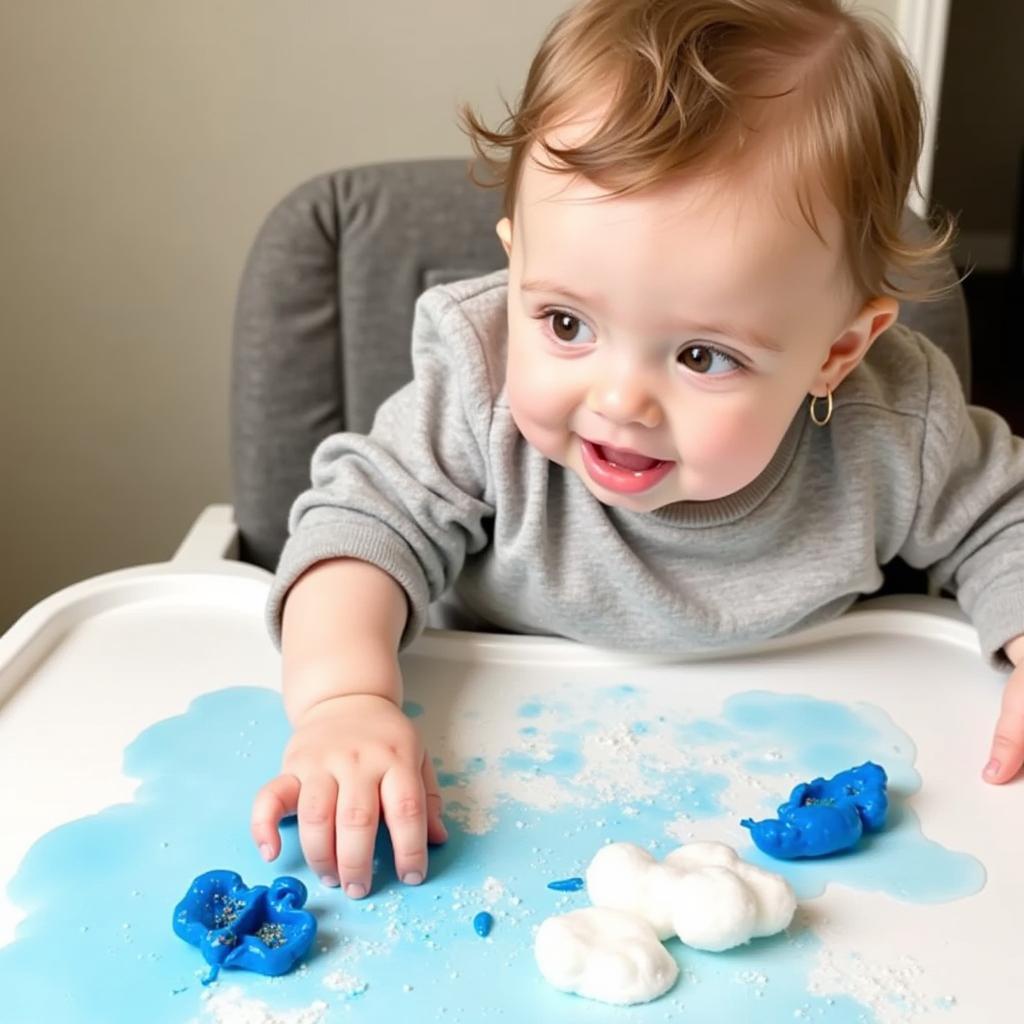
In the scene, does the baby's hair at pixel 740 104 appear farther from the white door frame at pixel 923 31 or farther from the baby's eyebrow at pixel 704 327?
the white door frame at pixel 923 31

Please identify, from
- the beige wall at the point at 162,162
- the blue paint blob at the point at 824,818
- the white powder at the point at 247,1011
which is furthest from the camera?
the beige wall at the point at 162,162

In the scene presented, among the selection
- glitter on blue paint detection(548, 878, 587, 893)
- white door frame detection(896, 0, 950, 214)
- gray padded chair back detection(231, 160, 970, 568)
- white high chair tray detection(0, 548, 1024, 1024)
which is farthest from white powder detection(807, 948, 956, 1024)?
white door frame detection(896, 0, 950, 214)

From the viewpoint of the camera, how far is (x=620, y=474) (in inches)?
27.8

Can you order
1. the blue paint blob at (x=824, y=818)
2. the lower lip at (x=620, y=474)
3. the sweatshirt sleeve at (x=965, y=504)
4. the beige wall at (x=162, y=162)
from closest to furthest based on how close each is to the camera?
the blue paint blob at (x=824, y=818), the lower lip at (x=620, y=474), the sweatshirt sleeve at (x=965, y=504), the beige wall at (x=162, y=162)

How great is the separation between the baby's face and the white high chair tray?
0.14 meters

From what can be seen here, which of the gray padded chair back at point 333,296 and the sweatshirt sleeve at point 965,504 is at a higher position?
the gray padded chair back at point 333,296

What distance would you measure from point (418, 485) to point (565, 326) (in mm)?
167

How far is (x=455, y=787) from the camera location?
662 mm

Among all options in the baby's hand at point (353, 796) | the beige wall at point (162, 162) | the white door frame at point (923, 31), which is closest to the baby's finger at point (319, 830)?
the baby's hand at point (353, 796)

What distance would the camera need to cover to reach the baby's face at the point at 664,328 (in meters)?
0.62

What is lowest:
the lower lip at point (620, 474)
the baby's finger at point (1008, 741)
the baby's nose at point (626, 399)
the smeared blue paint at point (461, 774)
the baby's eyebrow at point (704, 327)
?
the smeared blue paint at point (461, 774)

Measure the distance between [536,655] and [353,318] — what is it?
0.32m

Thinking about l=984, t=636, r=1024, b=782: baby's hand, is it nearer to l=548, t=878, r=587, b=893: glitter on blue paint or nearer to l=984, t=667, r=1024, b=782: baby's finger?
l=984, t=667, r=1024, b=782: baby's finger

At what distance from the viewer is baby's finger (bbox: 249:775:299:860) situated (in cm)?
59
